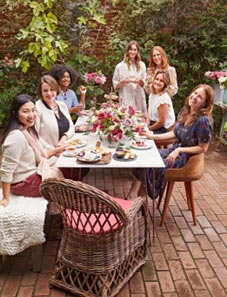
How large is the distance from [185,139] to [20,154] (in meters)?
1.36

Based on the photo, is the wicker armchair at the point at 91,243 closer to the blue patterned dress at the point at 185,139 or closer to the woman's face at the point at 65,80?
the blue patterned dress at the point at 185,139

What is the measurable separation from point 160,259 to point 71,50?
12.3 ft

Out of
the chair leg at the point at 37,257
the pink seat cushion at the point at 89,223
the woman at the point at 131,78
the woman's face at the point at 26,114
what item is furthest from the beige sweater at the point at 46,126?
the woman at the point at 131,78

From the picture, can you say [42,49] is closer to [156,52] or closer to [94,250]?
[156,52]

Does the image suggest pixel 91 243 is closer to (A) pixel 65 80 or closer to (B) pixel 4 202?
(B) pixel 4 202

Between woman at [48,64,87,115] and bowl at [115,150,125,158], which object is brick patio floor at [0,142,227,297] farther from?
woman at [48,64,87,115]

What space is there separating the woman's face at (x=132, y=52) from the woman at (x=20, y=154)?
88.9 inches

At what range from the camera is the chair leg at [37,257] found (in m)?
2.36

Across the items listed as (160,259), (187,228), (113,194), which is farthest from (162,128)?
(160,259)

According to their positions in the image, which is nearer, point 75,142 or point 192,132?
point 192,132

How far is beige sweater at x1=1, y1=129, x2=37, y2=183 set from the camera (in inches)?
89.4

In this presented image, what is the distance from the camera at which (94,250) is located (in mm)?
2082

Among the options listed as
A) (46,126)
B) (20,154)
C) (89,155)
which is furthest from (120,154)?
(46,126)

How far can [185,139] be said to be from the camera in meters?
2.86
